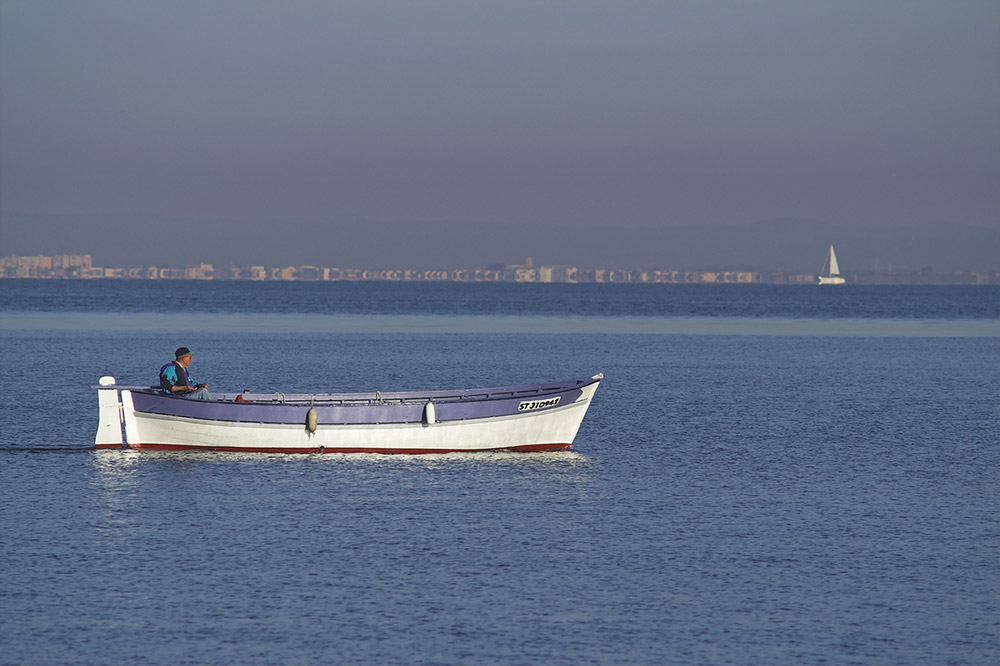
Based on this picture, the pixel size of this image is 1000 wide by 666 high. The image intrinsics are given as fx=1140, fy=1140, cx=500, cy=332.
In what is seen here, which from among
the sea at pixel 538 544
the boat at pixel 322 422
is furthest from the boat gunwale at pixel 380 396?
the sea at pixel 538 544

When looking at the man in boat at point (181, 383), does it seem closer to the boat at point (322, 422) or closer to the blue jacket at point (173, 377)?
the blue jacket at point (173, 377)

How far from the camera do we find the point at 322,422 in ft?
93.9

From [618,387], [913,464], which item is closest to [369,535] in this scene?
[913,464]

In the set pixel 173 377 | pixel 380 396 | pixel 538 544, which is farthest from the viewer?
pixel 380 396

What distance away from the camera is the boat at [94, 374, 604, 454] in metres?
28.4

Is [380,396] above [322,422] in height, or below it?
above

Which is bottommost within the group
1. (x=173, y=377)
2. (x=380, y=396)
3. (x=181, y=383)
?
(x=380, y=396)

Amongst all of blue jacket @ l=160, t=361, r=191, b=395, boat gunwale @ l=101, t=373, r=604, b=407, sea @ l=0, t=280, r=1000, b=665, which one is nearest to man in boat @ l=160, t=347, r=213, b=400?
blue jacket @ l=160, t=361, r=191, b=395

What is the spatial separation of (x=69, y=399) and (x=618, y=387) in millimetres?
22497

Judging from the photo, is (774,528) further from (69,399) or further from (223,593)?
(69,399)

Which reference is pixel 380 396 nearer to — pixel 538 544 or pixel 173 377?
pixel 173 377

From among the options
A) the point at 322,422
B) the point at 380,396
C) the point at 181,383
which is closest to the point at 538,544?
the point at 322,422

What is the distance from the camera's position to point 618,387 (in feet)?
164

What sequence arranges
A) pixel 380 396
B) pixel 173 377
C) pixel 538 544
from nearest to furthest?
pixel 538 544
pixel 173 377
pixel 380 396
